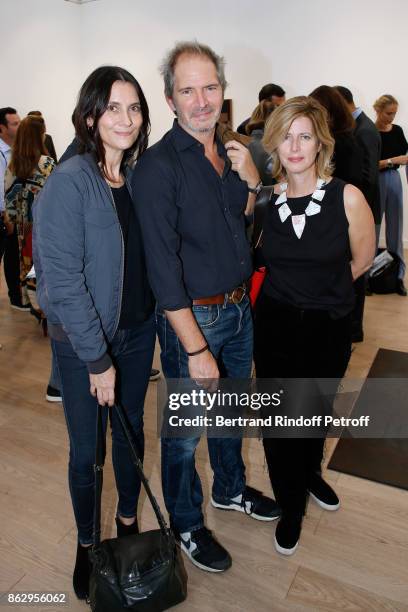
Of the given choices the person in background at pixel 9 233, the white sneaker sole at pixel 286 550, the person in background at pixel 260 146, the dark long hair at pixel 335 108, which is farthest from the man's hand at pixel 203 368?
the person in background at pixel 9 233

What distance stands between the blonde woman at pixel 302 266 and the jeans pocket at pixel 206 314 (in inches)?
10.9

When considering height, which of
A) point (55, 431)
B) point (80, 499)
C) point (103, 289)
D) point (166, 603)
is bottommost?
point (55, 431)

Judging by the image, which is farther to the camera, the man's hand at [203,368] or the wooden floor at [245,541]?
the wooden floor at [245,541]

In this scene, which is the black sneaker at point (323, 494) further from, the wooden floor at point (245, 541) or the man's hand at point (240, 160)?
the man's hand at point (240, 160)

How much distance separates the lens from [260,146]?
2.55m

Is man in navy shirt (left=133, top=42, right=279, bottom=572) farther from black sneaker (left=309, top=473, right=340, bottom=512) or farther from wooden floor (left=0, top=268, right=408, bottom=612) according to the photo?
black sneaker (left=309, top=473, right=340, bottom=512)

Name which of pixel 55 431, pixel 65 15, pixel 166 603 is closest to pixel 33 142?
pixel 55 431

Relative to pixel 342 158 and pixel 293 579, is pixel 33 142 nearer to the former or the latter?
pixel 342 158

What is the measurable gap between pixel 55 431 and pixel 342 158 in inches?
84.3

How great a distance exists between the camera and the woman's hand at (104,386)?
134cm

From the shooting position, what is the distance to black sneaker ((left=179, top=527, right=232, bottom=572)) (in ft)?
5.61

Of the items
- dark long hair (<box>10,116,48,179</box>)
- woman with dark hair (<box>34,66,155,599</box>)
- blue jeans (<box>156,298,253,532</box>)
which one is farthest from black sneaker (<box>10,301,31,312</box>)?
woman with dark hair (<box>34,66,155,599</box>)

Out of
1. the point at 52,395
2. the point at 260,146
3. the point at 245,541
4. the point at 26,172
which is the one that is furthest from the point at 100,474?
the point at 26,172

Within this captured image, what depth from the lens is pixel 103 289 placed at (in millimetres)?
1317
